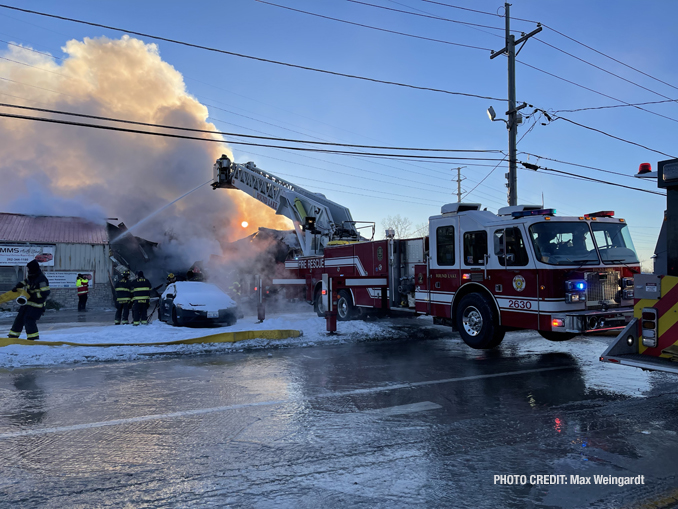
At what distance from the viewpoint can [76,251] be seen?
23.7m

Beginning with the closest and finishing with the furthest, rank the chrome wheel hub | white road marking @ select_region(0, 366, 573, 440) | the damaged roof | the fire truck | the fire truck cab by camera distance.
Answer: white road marking @ select_region(0, 366, 573, 440), the fire truck, the fire truck cab, the chrome wheel hub, the damaged roof

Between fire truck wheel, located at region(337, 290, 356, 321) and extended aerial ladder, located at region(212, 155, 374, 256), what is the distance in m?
2.46

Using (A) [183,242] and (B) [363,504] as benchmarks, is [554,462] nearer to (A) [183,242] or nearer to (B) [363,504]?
Answer: (B) [363,504]

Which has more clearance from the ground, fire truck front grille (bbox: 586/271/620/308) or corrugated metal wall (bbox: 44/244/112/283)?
corrugated metal wall (bbox: 44/244/112/283)

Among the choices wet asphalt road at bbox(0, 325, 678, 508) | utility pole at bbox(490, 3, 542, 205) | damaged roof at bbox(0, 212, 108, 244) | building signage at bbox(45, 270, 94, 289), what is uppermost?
utility pole at bbox(490, 3, 542, 205)

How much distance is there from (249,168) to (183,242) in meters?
7.23

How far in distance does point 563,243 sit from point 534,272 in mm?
783

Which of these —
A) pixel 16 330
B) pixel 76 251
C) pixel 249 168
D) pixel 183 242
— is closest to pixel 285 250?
pixel 249 168

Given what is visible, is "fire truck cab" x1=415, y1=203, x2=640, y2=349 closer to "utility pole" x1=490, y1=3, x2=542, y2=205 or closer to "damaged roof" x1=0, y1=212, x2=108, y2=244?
"utility pole" x1=490, y1=3, x2=542, y2=205

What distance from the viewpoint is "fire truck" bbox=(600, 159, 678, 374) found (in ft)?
17.8

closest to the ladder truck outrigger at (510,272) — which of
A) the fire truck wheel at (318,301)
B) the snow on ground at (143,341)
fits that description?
the snow on ground at (143,341)

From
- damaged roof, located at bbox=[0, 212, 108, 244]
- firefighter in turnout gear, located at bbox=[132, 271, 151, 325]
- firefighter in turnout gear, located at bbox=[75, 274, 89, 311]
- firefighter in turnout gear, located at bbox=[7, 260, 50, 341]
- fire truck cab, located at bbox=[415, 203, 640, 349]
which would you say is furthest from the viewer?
damaged roof, located at bbox=[0, 212, 108, 244]

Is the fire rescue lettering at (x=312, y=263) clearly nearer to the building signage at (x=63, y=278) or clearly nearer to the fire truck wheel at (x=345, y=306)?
the fire truck wheel at (x=345, y=306)

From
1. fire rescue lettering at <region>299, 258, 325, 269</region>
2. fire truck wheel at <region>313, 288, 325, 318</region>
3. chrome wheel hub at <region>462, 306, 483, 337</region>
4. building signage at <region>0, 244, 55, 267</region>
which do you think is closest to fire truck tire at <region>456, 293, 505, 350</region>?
chrome wheel hub at <region>462, 306, 483, 337</region>
